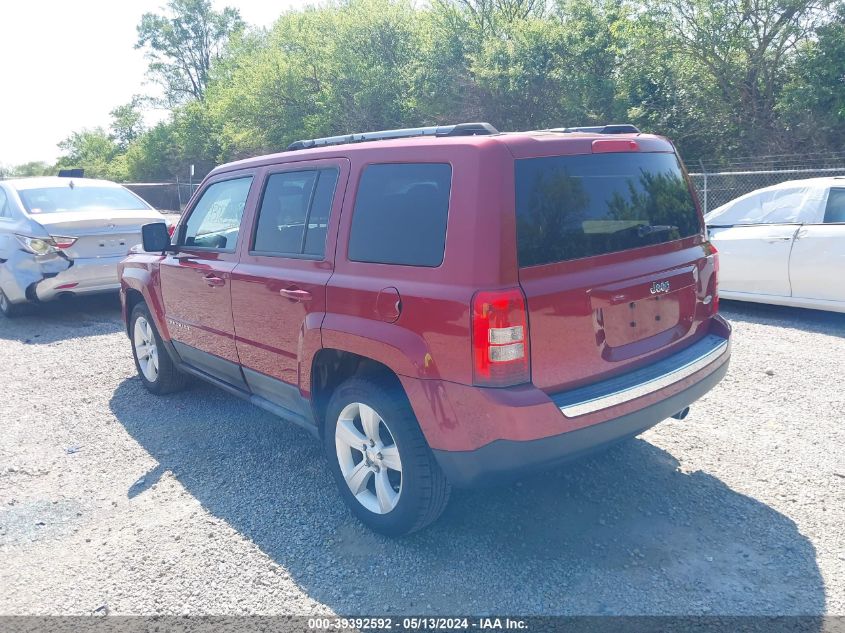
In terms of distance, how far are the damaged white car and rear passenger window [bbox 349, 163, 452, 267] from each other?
19.9 ft

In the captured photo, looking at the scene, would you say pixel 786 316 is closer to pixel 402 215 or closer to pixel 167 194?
pixel 402 215

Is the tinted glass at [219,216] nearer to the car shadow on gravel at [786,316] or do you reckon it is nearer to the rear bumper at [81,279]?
the rear bumper at [81,279]

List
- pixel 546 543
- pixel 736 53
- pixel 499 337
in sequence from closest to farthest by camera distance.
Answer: pixel 499 337 → pixel 546 543 → pixel 736 53

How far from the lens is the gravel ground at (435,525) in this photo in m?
2.91

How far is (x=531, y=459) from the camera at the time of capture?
9.16ft

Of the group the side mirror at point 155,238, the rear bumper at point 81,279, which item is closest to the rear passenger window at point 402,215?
the side mirror at point 155,238

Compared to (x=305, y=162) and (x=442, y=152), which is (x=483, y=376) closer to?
(x=442, y=152)

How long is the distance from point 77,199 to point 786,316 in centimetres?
878

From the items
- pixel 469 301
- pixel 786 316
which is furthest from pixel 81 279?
pixel 786 316

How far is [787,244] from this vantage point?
23.0 ft

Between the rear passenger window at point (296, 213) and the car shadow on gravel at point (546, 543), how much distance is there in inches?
54.4

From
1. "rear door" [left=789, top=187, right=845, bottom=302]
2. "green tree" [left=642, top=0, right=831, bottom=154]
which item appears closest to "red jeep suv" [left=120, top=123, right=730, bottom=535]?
"rear door" [left=789, top=187, right=845, bottom=302]

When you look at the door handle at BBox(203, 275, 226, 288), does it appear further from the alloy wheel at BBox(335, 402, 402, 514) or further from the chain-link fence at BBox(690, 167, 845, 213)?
the chain-link fence at BBox(690, 167, 845, 213)

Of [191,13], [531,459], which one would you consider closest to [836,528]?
[531,459]
